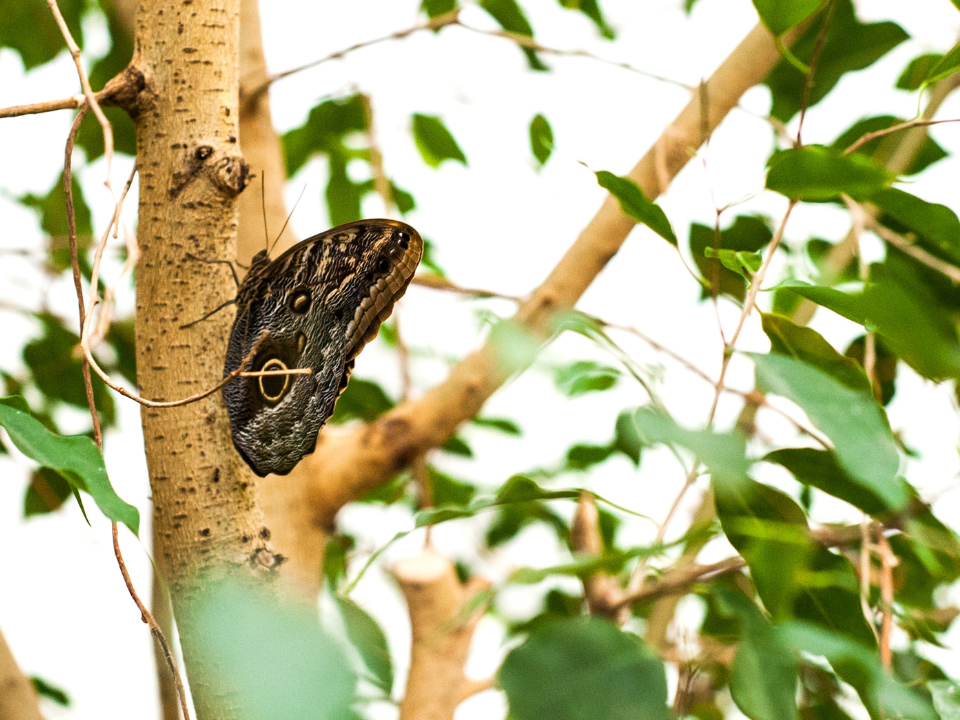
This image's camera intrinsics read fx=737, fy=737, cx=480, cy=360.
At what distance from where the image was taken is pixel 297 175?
34.9 inches

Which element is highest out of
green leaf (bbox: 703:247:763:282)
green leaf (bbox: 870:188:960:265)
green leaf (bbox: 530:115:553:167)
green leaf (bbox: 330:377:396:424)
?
green leaf (bbox: 530:115:553:167)

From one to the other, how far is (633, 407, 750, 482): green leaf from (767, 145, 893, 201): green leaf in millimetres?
128

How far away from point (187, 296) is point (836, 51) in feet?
1.93

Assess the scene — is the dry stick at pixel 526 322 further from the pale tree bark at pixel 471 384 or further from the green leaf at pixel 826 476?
the green leaf at pixel 826 476

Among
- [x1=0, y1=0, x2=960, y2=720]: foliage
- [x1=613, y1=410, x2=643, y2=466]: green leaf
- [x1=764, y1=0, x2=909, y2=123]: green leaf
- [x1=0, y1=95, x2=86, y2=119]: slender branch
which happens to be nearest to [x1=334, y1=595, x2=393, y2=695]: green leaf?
[x1=0, y1=0, x2=960, y2=720]: foliage

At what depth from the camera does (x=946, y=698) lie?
406 millimetres

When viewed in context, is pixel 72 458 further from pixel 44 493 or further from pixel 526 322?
pixel 44 493

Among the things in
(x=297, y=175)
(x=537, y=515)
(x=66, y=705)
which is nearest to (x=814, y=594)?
(x=537, y=515)

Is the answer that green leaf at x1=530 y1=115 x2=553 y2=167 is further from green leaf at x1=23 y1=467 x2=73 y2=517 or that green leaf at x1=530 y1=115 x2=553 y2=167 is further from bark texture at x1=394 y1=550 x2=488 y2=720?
green leaf at x1=23 y1=467 x2=73 y2=517

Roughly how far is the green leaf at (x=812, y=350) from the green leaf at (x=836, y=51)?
1.05 ft

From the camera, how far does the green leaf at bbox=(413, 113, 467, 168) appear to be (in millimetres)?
A: 876

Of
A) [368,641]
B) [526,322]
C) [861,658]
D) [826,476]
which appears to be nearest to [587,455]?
[526,322]

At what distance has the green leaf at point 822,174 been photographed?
0.32 meters

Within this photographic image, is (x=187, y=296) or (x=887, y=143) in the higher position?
(x=887, y=143)
